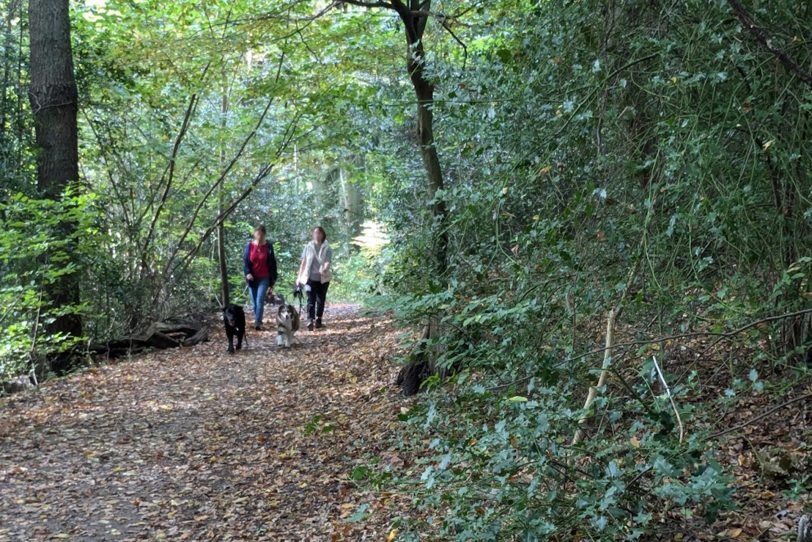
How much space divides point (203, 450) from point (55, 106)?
6.01m

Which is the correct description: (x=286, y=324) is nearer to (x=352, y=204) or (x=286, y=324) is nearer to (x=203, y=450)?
(x=203, y=450)

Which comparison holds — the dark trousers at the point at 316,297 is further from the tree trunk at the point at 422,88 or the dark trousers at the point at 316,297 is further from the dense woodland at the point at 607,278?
the tree trunk at the point at 422,88

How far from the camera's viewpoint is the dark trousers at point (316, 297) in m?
13.4

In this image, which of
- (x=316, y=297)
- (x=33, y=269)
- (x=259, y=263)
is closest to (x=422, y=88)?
(x=33, y=269)

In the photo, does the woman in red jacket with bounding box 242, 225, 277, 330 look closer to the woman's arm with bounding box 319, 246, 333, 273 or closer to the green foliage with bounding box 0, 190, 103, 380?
the woman's arm with bounding box 319, 246, 333, 273

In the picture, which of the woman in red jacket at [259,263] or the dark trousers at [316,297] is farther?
the dark trousers at [316,297]

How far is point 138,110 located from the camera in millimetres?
12938

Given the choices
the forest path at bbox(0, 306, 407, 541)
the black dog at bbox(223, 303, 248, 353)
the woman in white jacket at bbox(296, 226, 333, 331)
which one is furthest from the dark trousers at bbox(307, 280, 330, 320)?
the forest path at bbox(0, 306, 407, 541)

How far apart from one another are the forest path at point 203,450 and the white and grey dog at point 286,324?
117 centimetres

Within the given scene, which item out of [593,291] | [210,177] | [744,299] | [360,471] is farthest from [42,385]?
[744,299]

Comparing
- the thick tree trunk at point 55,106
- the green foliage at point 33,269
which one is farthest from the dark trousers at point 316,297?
the thick tree trunk at point 55,106

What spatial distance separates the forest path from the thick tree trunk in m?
1.32

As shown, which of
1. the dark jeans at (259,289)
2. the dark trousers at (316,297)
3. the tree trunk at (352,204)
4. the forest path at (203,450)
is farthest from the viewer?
the tree trunk at (352,204)

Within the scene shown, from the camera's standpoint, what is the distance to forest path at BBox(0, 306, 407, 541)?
4945mm
